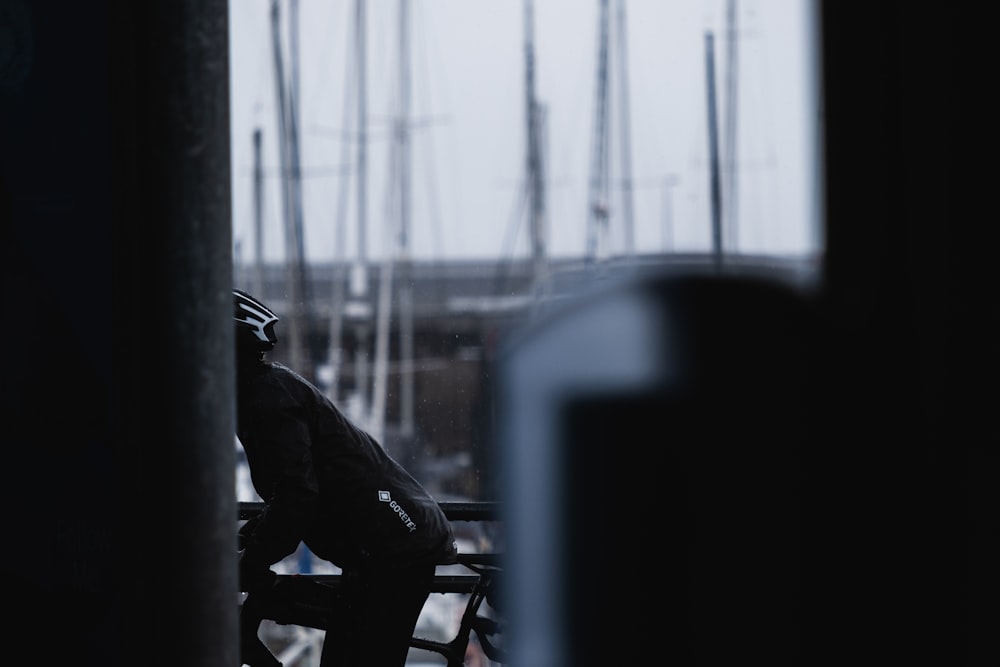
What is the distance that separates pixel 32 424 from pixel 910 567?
2.21 metres

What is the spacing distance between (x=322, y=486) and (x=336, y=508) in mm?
85

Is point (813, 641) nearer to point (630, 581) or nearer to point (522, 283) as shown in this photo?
point (630, 581)

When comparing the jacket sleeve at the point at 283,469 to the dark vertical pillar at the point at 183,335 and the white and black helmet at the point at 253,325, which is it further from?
the dark vertical pillar at the point at 183,335

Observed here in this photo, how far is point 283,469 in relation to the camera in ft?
10.7

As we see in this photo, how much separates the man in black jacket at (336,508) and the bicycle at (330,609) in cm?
8

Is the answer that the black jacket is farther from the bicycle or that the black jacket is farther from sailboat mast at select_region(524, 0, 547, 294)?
sailboat mast at select_region(524, 0, 547, 294)

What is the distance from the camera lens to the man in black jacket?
129 inches

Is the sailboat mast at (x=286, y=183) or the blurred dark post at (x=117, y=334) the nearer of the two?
the blurred dark post at (x=117, y=334)

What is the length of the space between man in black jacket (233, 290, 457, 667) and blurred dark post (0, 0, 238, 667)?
689 mm

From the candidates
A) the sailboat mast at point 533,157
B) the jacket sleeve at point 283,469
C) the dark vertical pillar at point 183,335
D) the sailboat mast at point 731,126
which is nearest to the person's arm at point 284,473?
the jacket sleeve at point 283,469

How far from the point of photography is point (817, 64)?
54.6 inches

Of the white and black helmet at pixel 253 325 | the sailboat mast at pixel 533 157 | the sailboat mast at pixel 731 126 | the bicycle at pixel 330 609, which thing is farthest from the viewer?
the sailboat mast at pixel 533 157

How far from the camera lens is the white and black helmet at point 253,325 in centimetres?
338

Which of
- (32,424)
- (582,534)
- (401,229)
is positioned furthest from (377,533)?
(401,229)
